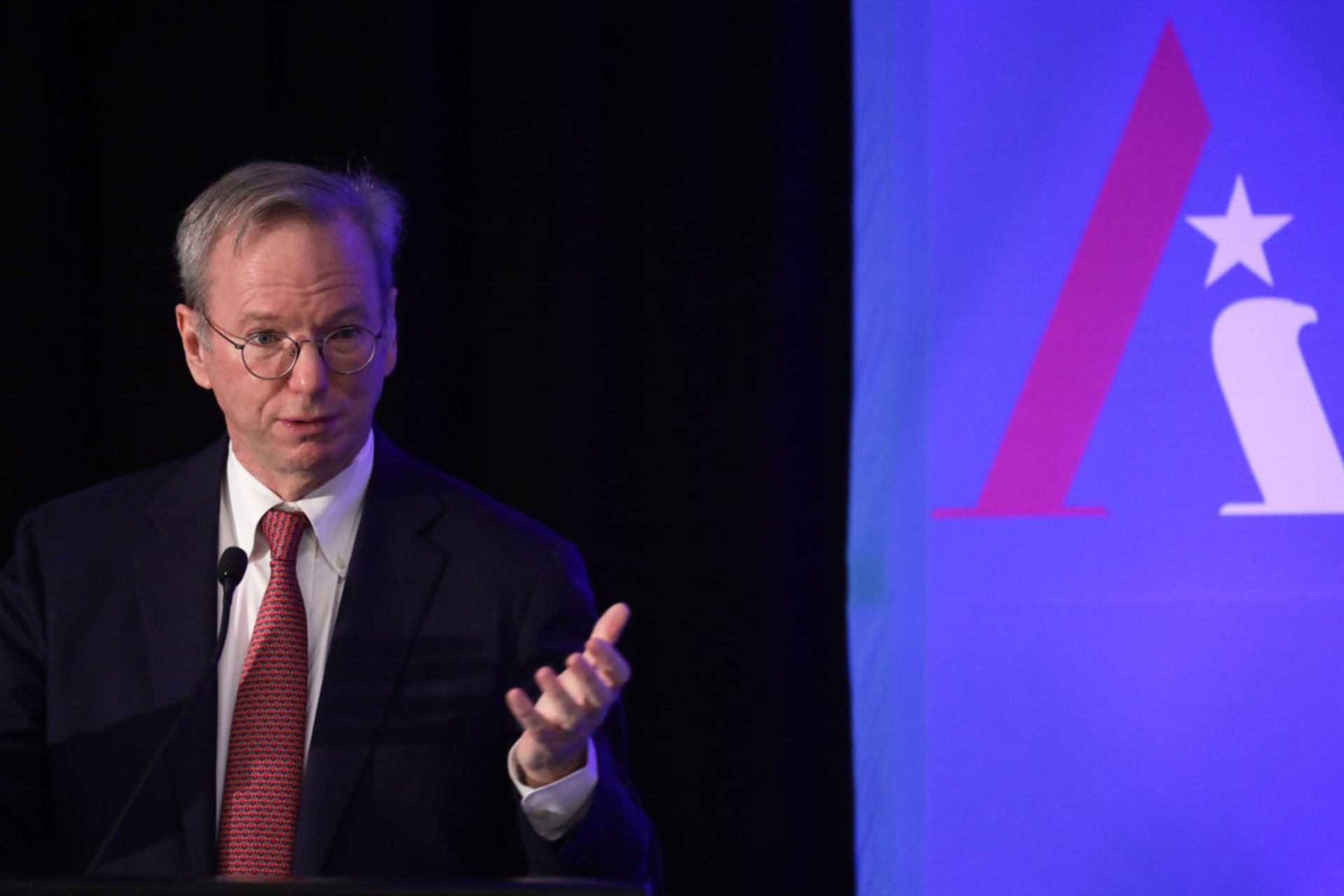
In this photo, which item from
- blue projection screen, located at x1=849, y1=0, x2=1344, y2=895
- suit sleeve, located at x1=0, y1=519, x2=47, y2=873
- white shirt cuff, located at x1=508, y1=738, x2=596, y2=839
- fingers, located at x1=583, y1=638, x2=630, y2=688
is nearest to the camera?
fingers, located at x1=583, y1=638, x2=630, y2=688

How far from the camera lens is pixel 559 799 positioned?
160 cm

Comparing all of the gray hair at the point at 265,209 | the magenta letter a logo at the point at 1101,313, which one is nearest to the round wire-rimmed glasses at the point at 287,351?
the gray hair at the point at 265,209

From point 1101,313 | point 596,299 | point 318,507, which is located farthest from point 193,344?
point 1101,313

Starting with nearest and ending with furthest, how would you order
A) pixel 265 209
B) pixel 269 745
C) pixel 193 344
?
pixel 269 745
pixel 265 209
pixel 193 344

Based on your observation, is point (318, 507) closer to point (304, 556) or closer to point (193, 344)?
point (304, 556)

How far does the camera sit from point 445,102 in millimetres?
2766

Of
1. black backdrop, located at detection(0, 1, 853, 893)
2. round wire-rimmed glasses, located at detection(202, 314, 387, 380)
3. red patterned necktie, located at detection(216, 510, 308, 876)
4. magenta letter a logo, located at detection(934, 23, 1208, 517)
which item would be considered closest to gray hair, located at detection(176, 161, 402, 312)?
round wire-rimmed glasses, located at detection(202, 314, 387, 380)

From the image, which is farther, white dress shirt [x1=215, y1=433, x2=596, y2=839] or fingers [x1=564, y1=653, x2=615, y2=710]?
white dress shirt [x1=215, y1=433, x2=596, y2=839]

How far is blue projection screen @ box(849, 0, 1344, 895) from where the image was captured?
8.60ft

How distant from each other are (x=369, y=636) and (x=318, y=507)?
0.21 metres

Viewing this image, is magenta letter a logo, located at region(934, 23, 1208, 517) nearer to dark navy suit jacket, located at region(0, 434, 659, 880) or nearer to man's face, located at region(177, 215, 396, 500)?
dark navy suit jacket, located at region(0, 434, 659, 880)

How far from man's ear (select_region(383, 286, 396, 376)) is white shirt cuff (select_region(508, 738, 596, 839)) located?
23.6 inches

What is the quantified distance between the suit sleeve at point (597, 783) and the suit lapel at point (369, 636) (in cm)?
16

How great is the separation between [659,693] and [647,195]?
1.01 meters
